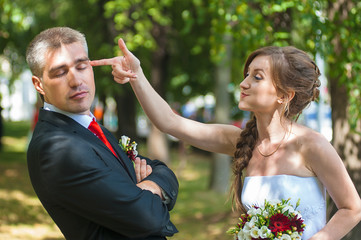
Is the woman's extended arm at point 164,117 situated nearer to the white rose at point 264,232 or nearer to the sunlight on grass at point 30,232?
the white rose at point 264,232

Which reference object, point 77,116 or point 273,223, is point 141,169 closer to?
point 77,116

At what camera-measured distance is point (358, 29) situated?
557cm

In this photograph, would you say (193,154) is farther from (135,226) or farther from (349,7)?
(135,226)

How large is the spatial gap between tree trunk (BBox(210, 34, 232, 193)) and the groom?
9.66 meters

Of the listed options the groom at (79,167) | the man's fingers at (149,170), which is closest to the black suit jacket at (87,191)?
the groom at (79,167)

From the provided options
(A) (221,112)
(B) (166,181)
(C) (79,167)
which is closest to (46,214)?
(A) (221,112)

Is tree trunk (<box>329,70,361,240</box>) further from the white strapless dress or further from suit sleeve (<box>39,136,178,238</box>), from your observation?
suit sleeve (<box>39,136,178,238</box>)

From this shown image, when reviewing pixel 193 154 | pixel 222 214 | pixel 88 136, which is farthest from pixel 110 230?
pixel 193 154

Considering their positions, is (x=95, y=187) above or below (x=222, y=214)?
above

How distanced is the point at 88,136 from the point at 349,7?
15.3 ft

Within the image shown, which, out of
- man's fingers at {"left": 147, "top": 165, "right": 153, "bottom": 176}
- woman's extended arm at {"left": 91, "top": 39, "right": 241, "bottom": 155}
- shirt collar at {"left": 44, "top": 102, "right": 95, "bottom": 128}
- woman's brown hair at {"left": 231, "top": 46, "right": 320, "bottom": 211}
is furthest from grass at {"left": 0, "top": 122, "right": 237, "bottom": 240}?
shirt collar at {"left": 44, "top": 102, "right": 95, "bottom": 128}

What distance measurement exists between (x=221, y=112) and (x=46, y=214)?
17.0 ft

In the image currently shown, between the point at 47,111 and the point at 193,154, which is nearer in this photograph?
the point at 47,111

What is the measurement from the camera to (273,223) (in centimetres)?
259
